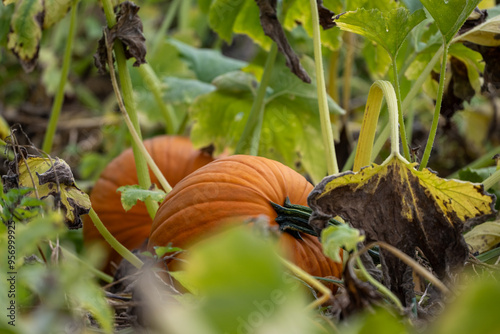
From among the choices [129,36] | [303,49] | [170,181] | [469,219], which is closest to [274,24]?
[129,36]

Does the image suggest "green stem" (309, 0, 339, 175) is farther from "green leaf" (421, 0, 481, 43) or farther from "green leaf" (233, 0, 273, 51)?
"green leaf" (233, 0, 273, 51)

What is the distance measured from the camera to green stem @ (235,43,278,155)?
4.02 feet

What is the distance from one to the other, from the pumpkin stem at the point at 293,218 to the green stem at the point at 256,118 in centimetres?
38

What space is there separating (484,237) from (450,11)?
0.40m

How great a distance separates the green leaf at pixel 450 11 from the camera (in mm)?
763

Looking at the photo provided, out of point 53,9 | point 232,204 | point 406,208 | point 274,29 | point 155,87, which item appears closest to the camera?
point 406,208

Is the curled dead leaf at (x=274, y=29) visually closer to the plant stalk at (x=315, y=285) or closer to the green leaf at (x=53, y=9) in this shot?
the green leaf at (x=53, y=9)

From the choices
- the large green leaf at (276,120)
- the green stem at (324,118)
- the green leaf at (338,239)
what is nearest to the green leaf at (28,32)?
the large green leaf at (276,120)

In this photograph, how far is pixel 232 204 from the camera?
2.72ft

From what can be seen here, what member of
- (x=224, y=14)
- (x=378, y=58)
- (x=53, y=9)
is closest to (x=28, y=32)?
(x=53, y=9)

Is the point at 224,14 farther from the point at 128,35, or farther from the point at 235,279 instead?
the point at 235,279

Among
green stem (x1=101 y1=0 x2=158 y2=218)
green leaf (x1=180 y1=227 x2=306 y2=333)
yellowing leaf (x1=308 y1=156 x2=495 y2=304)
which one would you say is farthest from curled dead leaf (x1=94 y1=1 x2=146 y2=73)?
green leaf (x1=180 y1=227 x2=306 y2=333)

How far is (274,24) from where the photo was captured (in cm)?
107

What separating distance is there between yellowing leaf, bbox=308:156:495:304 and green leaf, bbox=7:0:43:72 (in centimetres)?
77
